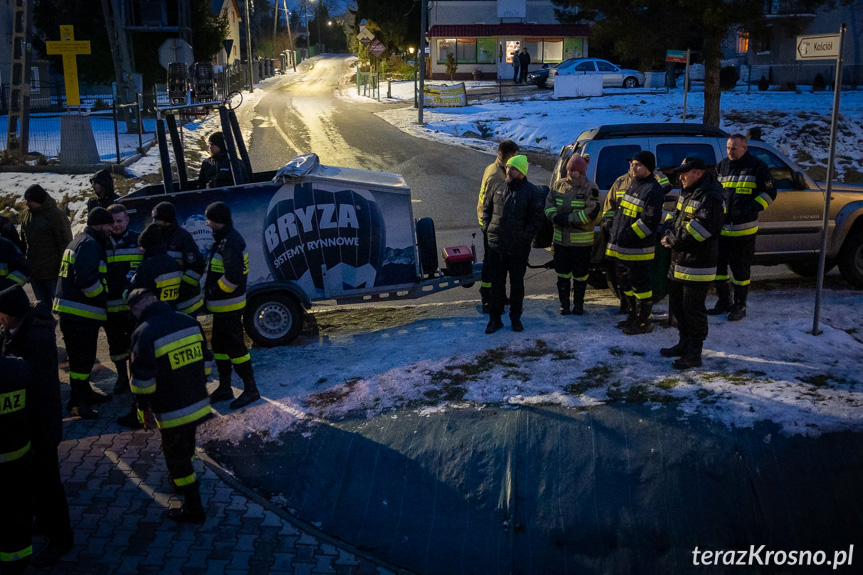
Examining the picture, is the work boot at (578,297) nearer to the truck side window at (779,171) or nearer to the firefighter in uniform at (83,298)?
the truck side window at (779,171)

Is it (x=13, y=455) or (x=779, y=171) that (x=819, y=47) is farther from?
(x=13, y=455)

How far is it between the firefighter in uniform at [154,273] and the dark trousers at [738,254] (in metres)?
5.35

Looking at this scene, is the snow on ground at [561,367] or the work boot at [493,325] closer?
the snow on ground at [561,367]

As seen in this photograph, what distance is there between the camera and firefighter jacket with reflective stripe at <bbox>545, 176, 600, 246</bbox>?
311 inches

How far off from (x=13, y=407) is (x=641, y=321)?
561 centimetres

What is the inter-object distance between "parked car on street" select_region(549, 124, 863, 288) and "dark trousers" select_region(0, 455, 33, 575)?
6.54 metres

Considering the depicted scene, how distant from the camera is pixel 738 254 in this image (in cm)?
786

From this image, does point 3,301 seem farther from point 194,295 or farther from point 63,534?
point 194,295

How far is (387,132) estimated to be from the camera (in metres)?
27.5

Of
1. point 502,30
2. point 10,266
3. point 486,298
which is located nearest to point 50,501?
point 10,266

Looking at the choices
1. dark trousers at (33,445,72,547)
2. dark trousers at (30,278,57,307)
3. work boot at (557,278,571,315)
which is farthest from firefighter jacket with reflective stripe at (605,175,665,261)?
dark trousers at (30,278,57,307)

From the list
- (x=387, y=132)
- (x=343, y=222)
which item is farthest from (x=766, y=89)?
(x=343, y=222)

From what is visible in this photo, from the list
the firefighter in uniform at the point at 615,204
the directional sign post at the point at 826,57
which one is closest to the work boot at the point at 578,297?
the firefighter in uniform at the point at 615,204

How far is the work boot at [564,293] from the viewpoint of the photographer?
8289mm
